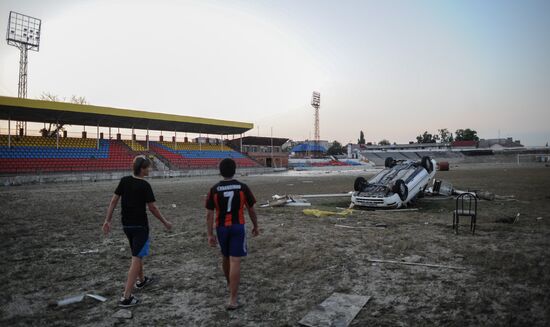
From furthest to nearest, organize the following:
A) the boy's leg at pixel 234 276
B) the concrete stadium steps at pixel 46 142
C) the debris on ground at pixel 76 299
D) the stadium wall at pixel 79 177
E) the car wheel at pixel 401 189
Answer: the concrete stadium steps at pixel 46 142
the stadium wall at pixel 79 177
the car wheel at pixel 401 189
the debris on ground at pixel 76 299
the boy's leg at pixel 234 276

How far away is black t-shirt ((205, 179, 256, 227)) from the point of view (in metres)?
4.05

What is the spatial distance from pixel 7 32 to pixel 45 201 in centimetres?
3732

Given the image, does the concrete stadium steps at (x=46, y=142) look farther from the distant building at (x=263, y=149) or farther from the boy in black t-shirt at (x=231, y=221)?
the boy in black t-shirt at (x=231, y=221)

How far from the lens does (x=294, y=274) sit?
5.27m

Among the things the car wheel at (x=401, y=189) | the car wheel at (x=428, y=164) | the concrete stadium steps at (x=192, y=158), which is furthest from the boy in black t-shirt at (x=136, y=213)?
the concrete stadium steps at (x=192, y=158)

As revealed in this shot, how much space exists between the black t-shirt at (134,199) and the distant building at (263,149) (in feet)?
171

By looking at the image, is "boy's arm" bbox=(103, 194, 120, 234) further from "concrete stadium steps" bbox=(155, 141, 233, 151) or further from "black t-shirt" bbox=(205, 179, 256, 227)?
"concrete stadium steps" bbox=(155, 141, 233, 151)

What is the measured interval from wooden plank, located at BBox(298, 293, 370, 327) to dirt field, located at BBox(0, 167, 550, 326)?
107 millimetres

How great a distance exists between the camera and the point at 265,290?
464cm

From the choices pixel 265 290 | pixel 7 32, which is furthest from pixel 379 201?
pixel 7 32

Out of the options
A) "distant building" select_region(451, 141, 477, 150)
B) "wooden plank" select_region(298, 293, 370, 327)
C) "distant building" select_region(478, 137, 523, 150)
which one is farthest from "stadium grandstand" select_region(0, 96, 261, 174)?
"distant building" select_region(478, 137, 523, 150)

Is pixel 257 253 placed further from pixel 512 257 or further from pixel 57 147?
pixel 57 147

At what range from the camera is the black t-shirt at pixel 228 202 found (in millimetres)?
4047

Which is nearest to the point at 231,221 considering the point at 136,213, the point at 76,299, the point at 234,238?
the point at 234,238
